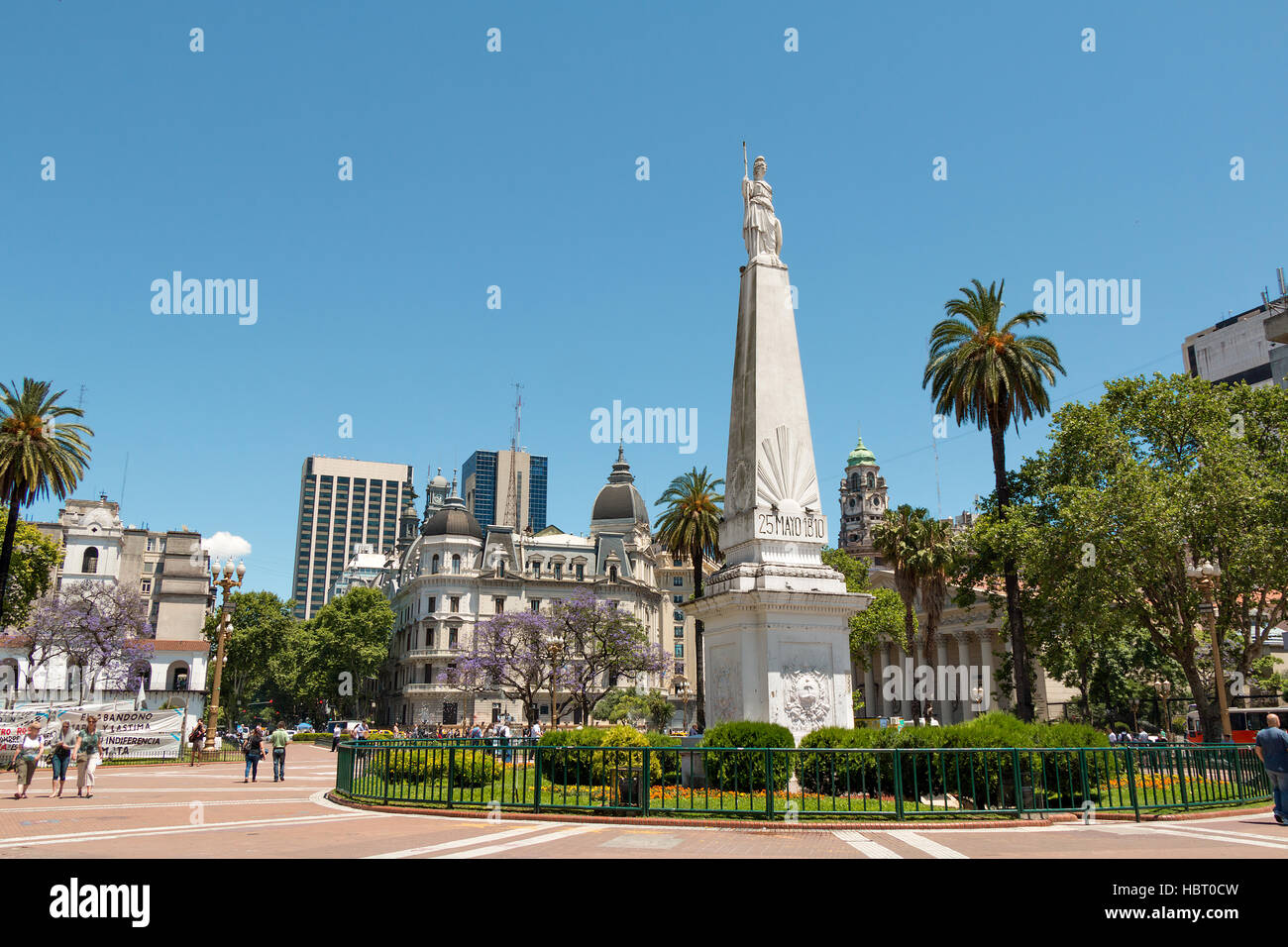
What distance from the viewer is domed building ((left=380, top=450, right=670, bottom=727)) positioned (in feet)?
263

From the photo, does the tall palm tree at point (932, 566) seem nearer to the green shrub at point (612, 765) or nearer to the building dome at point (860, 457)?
the green shrub at point (612, 765)

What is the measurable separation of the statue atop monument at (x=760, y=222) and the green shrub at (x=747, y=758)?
9987mm

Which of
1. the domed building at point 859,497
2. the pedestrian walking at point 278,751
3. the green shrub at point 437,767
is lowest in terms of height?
the pedestrian walking at point 278,751

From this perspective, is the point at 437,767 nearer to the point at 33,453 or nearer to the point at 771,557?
the point at 771,557

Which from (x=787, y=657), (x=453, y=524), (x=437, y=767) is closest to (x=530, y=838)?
(x=437, y=767)

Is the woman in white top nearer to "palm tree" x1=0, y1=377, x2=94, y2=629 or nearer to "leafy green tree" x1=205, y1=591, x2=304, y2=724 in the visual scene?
"palm tree" x1=0, y1=377, x2=94, y2=629

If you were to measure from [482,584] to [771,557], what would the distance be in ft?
227

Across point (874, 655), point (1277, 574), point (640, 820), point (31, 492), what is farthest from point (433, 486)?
point (640, 820)

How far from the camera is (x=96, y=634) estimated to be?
196ft

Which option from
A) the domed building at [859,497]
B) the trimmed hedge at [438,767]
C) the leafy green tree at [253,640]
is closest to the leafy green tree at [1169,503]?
the trimmed hedge at [438,767]

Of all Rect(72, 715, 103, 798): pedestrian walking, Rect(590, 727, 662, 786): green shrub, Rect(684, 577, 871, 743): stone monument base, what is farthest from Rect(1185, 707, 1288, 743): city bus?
Rect(72, 715, 103, 798): pedestrian walking

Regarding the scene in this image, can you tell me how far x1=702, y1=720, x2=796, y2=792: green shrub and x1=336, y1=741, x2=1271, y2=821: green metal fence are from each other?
31mm

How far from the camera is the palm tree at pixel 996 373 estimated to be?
34.0 meters
